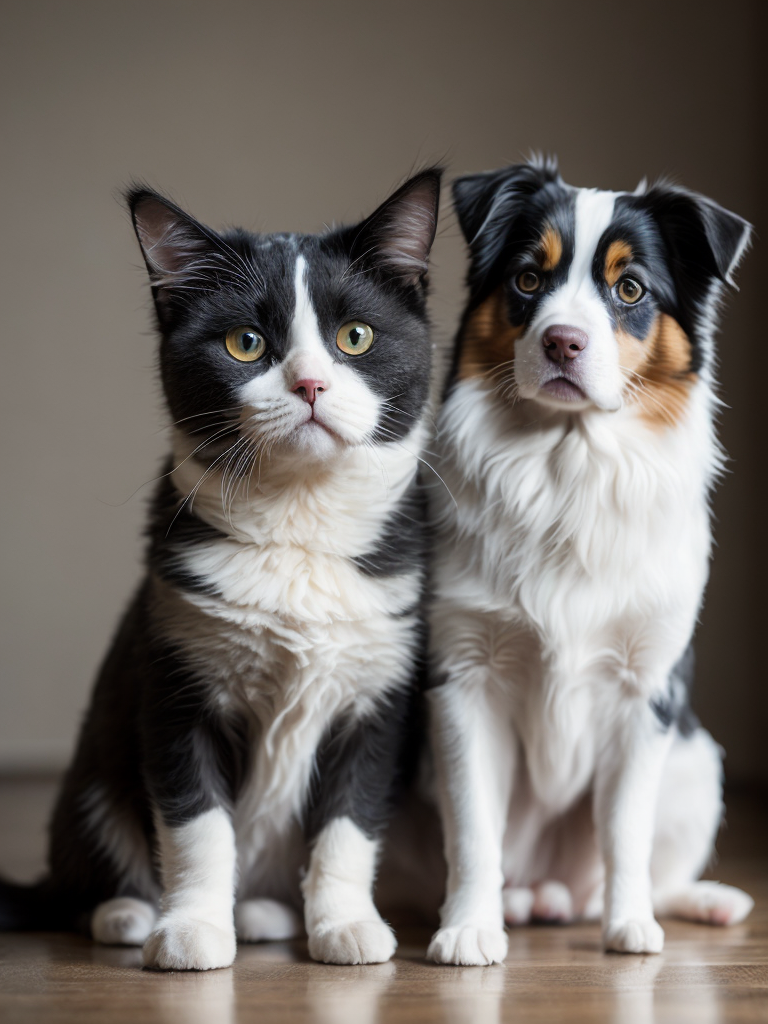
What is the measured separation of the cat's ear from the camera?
1553 millimetres

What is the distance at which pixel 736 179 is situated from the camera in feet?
11.3

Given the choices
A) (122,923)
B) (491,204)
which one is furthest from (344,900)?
(491,204)

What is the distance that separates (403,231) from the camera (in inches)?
62.3

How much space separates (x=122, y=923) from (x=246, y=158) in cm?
270

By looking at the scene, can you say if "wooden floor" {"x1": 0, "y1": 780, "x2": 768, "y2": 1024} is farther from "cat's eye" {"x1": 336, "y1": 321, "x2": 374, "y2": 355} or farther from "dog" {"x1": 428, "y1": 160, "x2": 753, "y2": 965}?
"cat's eye" {"x1": 336, "y1": 321, "x2": 374, "y2": 355}

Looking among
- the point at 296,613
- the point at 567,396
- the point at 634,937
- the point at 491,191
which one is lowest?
the point at 634,937

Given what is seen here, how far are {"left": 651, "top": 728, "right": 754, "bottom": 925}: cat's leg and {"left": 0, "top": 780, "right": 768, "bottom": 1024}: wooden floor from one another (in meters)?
0.13

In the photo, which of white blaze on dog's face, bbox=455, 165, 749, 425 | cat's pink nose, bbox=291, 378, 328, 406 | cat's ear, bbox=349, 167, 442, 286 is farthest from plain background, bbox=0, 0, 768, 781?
cat's pink nose, bbox=291, 378, 328, 406

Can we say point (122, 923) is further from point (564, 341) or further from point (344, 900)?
point (564, 341)

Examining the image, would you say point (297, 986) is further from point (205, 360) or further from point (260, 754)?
point (205, 360)

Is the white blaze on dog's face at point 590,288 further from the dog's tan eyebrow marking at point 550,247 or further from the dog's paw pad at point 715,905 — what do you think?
the dog's paw pad at point 715,905

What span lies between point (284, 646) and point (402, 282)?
0.57 metres

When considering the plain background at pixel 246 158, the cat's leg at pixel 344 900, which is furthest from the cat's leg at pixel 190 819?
the plain background at pixel 246 158

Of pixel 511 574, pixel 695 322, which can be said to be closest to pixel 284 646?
pixel 511 574
